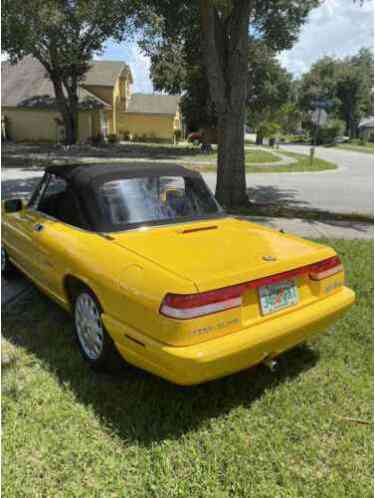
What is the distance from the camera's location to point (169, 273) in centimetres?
262

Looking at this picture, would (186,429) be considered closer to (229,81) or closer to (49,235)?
(49,235)

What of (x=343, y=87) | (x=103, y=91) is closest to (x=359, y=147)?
(x=343, y=87)

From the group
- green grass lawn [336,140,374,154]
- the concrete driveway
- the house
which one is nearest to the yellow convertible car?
the concrete driveway

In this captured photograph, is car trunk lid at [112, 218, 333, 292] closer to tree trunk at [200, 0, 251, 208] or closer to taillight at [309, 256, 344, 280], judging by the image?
taillight at [309, 256, 344, 280]

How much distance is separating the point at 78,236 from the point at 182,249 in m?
0.89

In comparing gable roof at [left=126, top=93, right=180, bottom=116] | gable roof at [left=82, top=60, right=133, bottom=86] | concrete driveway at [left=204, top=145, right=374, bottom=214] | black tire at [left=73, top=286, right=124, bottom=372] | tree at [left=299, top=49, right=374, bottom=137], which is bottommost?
black tire at [left=73, top=286, right=124, bottom=372]

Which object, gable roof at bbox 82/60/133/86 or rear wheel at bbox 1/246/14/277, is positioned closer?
rear wheel at bbox 1/246/14/277

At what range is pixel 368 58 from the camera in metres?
89.8

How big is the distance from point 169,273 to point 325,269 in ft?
4.14

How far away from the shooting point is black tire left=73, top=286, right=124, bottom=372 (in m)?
3.04

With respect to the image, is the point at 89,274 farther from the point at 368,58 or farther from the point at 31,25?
the point at 368,58

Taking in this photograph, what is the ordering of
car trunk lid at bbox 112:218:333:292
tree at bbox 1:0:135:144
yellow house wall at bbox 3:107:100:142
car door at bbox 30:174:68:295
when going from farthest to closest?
yellow house wall at bbox 3:107:100:142 < tree at bbox 1:0:135:144 < car door at bbox 30:174:68:295 < car trunk lid at bbox 112:218:333:292

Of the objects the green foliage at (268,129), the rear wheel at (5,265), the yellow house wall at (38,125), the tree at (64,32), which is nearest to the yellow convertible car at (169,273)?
the rear wheel at (5,265)

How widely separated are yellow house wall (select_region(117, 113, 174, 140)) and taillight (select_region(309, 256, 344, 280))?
4576cm
